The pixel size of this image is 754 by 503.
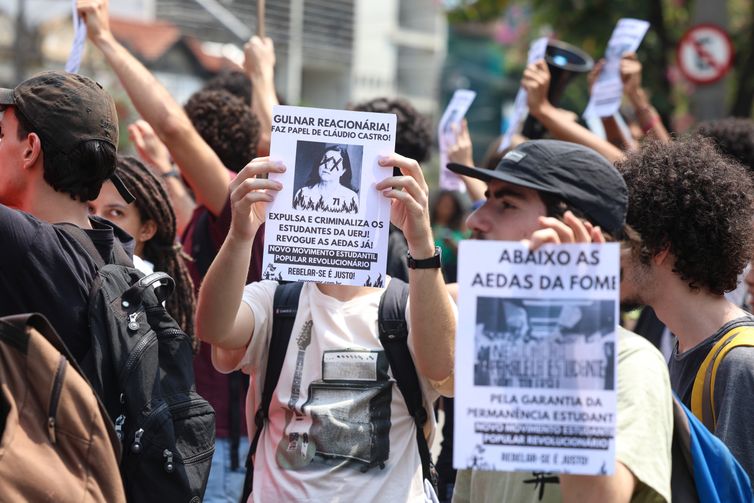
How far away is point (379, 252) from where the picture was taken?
3.01m

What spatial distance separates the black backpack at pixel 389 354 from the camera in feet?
10.3

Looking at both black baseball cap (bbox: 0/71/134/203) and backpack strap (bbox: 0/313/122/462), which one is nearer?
backpack strap (bbox: 0/313/122/462)

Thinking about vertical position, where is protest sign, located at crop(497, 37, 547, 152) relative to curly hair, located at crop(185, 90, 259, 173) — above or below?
above

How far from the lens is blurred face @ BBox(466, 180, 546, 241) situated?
2807 mm

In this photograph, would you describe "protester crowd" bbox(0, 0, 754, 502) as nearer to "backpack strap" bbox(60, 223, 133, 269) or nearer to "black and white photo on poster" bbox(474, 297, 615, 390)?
"backpack strap" bbox(60, 223, 133, 269)

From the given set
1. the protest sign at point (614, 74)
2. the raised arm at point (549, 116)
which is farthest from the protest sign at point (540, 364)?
the protest sign at point (614, 74)

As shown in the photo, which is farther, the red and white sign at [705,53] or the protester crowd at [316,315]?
the red and white sign at [705,53]

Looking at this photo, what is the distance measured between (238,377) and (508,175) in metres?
2.16

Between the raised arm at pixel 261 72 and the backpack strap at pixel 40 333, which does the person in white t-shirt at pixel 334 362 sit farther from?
the raised arm at pixel 261 72

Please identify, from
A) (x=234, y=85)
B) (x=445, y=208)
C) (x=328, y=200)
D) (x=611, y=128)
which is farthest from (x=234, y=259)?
(x=445, y=208)

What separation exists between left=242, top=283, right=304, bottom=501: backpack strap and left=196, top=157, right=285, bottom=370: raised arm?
0.18 metres

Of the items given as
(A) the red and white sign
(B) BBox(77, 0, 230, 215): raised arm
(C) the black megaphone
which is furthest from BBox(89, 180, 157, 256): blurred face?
(A) the red and white sign

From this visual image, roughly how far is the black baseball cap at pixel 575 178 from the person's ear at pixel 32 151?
1.27 m

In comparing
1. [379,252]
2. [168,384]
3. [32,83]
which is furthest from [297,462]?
[32,83]
